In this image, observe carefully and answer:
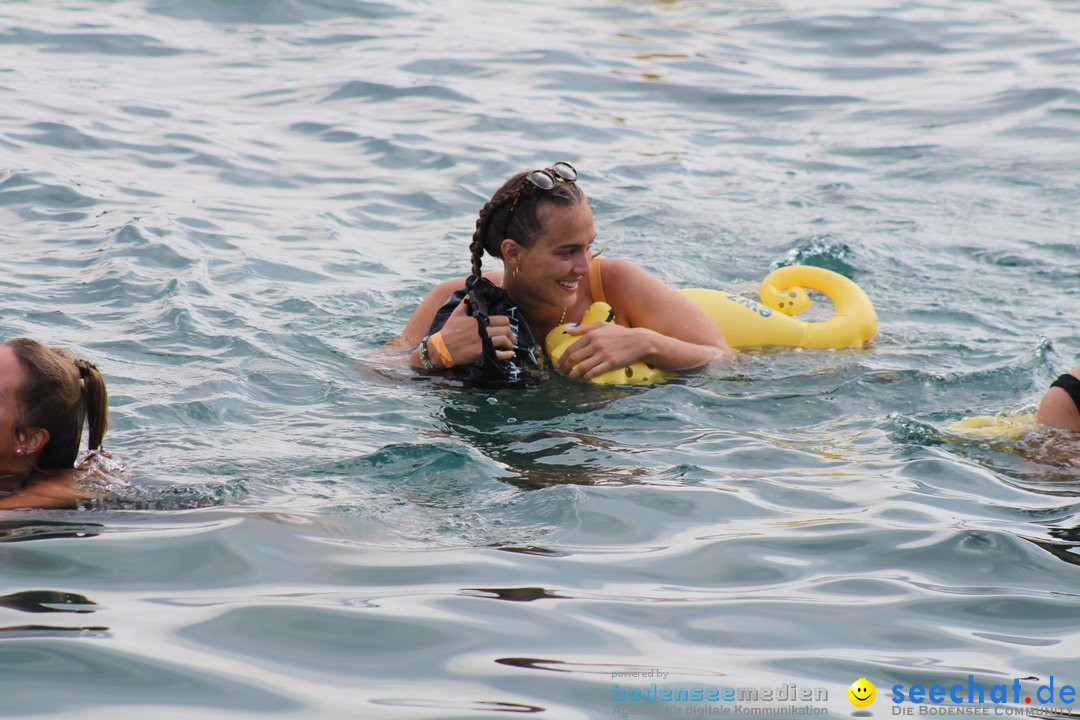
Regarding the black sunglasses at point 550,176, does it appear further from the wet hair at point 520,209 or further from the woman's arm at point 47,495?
the woman's arm at point 47,495

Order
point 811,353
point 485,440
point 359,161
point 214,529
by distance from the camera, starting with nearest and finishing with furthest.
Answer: point 214,529, point 485,440, point 811,353, point 359,161

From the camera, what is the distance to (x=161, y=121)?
37.5 feet

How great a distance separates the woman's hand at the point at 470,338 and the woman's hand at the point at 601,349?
313mm

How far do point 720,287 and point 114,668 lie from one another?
225 inches

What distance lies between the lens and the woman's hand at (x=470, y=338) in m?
6.22

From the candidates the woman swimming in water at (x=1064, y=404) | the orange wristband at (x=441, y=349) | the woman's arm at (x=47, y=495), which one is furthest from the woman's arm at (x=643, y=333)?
the woman's arm at (x=47, y=495)

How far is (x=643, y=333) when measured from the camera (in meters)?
6.41

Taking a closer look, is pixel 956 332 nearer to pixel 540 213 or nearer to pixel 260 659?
pixel 540 213

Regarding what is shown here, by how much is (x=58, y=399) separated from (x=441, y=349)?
2066 millimetres

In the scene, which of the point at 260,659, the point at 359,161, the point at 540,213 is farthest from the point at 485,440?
the point at 359,161

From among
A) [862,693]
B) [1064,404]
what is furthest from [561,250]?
[862,693]

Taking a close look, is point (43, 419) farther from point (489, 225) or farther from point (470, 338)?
point (489, 225)

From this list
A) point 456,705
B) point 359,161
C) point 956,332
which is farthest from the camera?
point 359,161

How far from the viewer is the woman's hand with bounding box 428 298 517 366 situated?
6.22 m
